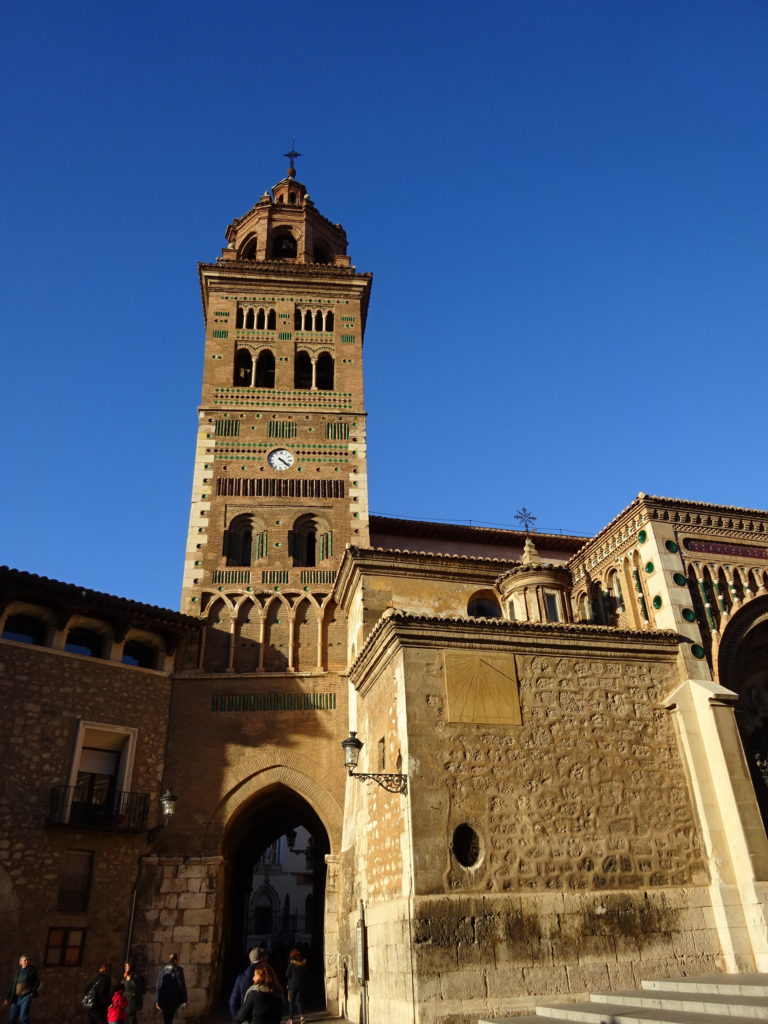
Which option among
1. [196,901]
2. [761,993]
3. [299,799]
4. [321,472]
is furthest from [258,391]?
[761,993]

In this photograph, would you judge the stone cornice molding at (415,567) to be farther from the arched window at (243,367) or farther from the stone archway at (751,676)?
the arched window at (243,367)

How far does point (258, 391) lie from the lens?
2300 centimetres

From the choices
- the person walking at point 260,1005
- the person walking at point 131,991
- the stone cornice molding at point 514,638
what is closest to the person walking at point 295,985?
the person walking at point 131,991

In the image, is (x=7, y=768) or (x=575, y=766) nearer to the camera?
(x=575, y=766)

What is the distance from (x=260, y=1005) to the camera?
6.75m

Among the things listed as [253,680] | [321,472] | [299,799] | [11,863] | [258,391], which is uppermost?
[258,391]

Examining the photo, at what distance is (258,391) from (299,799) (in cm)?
1162

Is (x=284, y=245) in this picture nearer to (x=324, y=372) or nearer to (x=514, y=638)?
(x=324, y=372)

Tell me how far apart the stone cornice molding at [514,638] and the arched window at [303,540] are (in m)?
6.65

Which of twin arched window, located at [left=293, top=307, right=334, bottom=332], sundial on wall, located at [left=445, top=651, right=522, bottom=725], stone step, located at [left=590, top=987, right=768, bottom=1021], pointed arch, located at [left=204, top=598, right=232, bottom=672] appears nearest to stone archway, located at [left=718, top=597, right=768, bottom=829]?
sundial on wall, located at [left=445, top=651, right=522, bottom=725]

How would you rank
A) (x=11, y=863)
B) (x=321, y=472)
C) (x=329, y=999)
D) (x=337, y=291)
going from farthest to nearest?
(x=337, y=291), (x=321, y=472), (x=329, y=999), (x=11, y=863)

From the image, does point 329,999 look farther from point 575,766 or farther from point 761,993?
point 761,993

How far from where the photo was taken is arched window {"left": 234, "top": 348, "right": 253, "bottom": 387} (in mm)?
24141

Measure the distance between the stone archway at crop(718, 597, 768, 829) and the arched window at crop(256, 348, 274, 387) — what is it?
50.2 ft
